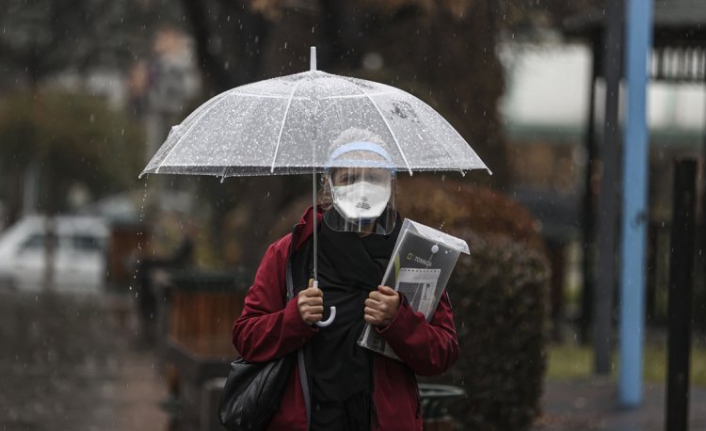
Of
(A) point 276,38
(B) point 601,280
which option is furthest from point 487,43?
(B) point 601,280

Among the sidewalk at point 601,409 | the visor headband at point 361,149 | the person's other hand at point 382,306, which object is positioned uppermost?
the visor headband at point 361,149

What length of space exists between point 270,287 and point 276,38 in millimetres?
10068

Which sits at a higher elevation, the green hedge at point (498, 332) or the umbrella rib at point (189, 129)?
the umbrella rib at point (189, 129)

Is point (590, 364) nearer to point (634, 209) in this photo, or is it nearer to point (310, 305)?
point (634, 209)

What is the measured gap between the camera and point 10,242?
34219mm

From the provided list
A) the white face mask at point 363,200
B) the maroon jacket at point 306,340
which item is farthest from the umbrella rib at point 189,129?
the white face mask at point 363,200

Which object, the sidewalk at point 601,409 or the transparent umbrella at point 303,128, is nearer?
the transparent umbrella at point 303,128

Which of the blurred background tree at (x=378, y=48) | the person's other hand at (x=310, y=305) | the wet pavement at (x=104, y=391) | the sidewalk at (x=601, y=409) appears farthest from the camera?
the blurred background tree at (x=378, y=48)

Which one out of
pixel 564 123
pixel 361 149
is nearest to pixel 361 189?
pixel 361 149

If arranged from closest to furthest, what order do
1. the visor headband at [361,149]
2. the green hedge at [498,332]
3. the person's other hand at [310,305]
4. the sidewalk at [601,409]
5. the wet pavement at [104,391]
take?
the person's other hand at [310,305], the visor headband at [361,149], the green hedge at [498,332], the sidewalk at [601,409], the wet pavement at [104,391]

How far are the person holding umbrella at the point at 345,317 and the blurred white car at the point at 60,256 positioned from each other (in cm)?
2643

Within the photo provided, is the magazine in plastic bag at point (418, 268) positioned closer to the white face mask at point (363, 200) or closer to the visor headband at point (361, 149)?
the white face mask at point (363, 200)

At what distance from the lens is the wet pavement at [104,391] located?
10445mm

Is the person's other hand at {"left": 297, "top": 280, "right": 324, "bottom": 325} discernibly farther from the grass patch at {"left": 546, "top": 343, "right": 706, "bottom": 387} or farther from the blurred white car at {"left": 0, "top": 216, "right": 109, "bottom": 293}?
the blurred white car at {"left": 0, "top": 216, "right": 109, "bottom": 293}
